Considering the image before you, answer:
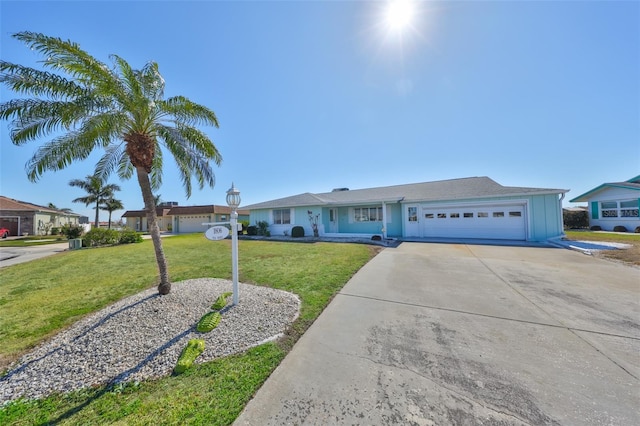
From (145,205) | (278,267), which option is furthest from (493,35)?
(145,205)

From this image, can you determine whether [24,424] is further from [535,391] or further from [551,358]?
[551,358]

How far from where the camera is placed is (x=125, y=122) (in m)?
5.18

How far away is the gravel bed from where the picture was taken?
113 inches

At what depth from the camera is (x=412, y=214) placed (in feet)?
52.9

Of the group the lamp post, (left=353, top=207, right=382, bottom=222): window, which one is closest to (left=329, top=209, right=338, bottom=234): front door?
(left=353, top=207, right=382, bottom=222): window

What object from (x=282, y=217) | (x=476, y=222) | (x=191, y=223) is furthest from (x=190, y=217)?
(x=476, y=222)

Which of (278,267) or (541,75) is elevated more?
(541,75)

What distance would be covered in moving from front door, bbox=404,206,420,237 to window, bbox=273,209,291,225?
30.9ft

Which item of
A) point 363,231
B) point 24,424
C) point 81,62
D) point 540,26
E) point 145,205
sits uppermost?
point 540,26

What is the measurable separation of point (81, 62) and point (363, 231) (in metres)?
16.4

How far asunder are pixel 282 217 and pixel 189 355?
1667 cm

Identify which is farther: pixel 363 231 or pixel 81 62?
pixel 363 231

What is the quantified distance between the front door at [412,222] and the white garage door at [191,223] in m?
26.4

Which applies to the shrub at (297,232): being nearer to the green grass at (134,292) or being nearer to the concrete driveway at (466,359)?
the green grass at (134,292)
